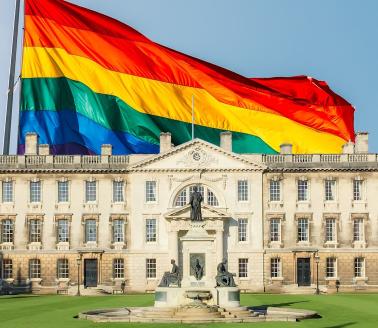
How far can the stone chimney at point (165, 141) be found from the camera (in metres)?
77.9

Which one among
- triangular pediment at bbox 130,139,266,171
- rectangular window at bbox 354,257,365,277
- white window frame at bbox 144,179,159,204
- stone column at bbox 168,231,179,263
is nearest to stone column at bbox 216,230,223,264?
stone column at bbox 168,231,179,263

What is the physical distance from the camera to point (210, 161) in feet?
258

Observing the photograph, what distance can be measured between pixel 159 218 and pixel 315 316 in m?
36.1

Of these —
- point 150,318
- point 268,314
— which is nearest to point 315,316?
point 268,314

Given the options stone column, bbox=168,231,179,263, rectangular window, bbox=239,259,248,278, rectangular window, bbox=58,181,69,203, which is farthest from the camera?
rectangular window, bbox=58,181,69,203

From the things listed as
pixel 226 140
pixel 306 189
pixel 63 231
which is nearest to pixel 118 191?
pixel 63 231

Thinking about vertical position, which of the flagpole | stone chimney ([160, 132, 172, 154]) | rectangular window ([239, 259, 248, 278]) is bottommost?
rectangular window ([239, 259, 248, 278])

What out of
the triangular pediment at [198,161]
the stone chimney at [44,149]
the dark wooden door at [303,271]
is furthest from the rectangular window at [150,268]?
the stone chimney at [44,149]

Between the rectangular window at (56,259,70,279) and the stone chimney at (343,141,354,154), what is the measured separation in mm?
26421

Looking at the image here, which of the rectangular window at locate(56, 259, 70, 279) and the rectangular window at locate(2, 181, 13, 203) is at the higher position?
the rectangular window at locate(2, 181, 13, 203)

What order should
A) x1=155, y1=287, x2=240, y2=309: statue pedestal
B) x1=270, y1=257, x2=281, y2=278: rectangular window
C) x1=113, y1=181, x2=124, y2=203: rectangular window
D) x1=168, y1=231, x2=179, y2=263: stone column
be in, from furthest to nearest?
1. x1=113, y1=181, x2=124, y2=203: rectangular window
2. x1=270, y1=257, x2=281, y2=278: rectangular window
3. x1=168, y1=231, x2=179, y2=263: stone column
4. x1=155, y1=287, x2=240, y2=309: statue pedestal

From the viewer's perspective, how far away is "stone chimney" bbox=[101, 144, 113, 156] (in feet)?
256

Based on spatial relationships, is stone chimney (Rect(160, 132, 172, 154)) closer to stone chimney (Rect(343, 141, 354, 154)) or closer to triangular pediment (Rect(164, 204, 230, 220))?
triangular pediment (Rect(164, 204, 230, 220))

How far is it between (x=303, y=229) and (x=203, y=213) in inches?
361
